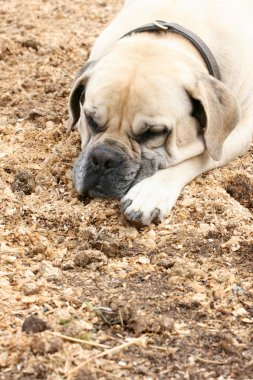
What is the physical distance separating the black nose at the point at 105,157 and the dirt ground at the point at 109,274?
18 cm

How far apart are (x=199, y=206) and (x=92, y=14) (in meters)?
2.98

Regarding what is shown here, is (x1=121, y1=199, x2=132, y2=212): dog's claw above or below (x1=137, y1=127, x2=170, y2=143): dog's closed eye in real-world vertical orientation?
below

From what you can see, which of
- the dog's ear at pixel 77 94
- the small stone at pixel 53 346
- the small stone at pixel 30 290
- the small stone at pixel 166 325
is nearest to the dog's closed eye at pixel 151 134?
the dog's ear at pixel 77 94

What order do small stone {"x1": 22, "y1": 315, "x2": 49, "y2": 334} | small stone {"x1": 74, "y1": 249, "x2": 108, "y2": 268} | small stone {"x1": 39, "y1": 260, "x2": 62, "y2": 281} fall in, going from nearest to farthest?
small stone {"x1": 22, "y1": 315, "x2": 49, "y2": 334}
small stone {"x1": 39, "y1": 260, "x2": 62, "y2": 281}
small stone {"x1": 74, "y1": 249, "x2": 108, "y2": 268}

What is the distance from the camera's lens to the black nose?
3504mm

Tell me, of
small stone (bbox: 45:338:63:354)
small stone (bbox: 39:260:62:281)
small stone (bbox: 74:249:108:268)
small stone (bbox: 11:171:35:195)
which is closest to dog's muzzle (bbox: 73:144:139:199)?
small stone (bbox: 11:171:35:195)

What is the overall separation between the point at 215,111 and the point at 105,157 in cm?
57

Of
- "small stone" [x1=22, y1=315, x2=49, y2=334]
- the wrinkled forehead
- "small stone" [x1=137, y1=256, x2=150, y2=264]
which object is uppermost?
the wrinkled forehead

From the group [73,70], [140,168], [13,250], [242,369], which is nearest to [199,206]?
[140,168]

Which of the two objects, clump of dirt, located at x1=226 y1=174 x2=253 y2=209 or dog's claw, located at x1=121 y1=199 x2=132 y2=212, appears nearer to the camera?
dog's claw, located at x1=121 y1=199 x2=132 y2=212

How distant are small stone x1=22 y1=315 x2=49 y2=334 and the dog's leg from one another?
85 cm

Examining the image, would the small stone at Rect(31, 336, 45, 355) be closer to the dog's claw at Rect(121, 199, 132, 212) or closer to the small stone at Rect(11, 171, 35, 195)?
the dog's claw at Rect(121, 199, 132, 212)

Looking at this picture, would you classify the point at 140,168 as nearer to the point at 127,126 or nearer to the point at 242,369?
the point at 127,126

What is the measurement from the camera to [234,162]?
4133 millimetres
